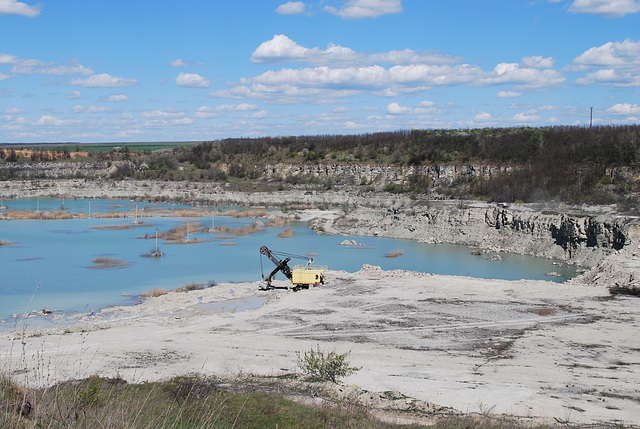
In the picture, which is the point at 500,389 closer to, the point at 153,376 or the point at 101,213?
the point at 153,376

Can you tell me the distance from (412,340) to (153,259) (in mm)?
21230

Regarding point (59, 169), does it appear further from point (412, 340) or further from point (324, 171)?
point (412, 340)

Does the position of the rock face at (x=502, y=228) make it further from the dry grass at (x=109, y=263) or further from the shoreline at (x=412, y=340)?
the dry grass at (x=109, y=263)

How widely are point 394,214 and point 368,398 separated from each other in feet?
133

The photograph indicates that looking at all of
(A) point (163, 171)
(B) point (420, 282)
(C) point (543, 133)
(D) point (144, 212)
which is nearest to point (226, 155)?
(A) point (163, 171)

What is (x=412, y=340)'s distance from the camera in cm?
1856

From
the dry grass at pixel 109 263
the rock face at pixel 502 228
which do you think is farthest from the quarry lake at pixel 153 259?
the rock face at pixel 502 228

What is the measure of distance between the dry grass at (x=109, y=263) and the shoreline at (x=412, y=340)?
27.5ft

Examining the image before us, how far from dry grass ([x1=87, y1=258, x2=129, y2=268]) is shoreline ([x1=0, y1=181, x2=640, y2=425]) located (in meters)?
8.38

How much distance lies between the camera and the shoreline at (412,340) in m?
12.8

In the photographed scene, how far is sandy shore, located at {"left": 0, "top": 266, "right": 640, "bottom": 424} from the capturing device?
42.1 ft

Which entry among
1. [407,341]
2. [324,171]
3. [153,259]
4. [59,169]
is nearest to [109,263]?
[153,259]

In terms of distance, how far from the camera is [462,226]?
152 ft

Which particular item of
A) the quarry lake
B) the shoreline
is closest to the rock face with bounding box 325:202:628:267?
the quarry lake
